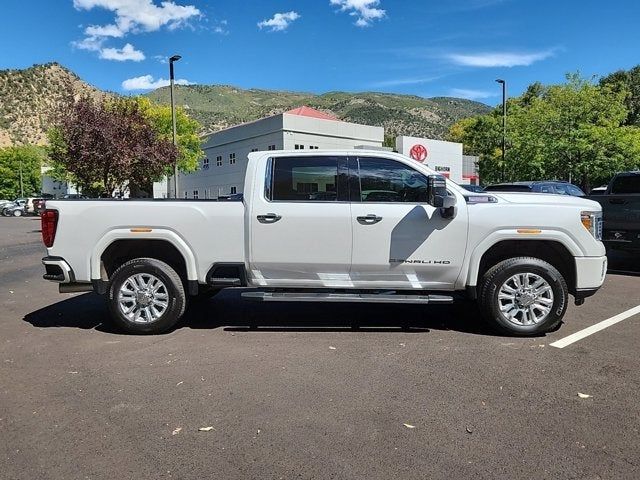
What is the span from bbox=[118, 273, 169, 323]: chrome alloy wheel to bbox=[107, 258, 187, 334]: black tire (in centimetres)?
3

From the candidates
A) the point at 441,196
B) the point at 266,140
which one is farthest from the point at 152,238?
the point at 266,140

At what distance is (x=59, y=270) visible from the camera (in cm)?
620

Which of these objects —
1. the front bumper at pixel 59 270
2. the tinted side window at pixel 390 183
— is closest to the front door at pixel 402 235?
the tinted side window at pixel 390 183

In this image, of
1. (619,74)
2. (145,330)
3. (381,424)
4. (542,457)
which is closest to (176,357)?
(145,330)

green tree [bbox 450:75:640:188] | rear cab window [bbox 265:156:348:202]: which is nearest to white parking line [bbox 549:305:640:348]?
rear cab window [bbox 265:156:348:202]

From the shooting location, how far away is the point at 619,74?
51.6 metres

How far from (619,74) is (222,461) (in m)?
58.7

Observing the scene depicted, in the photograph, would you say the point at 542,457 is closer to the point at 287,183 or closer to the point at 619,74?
the point at 287,183

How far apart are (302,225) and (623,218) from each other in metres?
7.41

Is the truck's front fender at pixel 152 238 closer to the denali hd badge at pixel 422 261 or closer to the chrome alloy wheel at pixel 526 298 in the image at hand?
the denali hd badge at pixel 422 261

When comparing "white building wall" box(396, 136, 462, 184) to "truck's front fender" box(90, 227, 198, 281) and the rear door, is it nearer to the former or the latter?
the rear door

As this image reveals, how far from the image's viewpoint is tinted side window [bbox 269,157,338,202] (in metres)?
6.10

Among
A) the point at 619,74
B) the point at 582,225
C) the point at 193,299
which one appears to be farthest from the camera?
the point at 619,74

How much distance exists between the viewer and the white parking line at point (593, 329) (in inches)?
227
